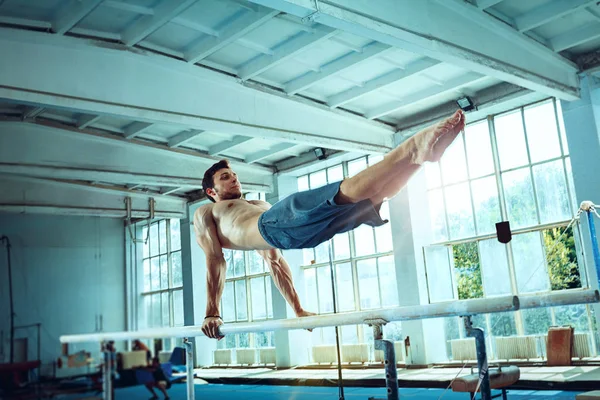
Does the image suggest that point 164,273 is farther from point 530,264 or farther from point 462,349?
point 462,349

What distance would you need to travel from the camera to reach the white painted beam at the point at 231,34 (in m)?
5.80

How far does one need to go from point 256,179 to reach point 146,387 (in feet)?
23.6

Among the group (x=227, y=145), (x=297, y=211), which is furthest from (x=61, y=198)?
(x=227, y=145)

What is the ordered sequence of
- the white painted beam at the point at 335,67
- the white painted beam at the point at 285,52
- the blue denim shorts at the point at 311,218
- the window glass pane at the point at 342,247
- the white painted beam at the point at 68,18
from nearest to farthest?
the blue denim shorts at the point at 311,218
the white painted beam at the point at 68,18
the white painted beam at the point at 285,52
the white painted beam at the point at 335,67
the window glass pane at the point at 342,247

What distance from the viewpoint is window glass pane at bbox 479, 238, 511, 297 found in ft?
29.4

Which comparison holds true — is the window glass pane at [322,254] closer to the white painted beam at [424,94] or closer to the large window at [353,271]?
the large window at [353,271]

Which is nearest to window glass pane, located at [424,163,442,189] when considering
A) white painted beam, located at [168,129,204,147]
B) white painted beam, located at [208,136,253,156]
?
white painted beam, located at [208,136,253,156]

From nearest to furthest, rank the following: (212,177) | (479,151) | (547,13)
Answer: (212,177) → (547,13) → (479,151)

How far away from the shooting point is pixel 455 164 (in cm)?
977

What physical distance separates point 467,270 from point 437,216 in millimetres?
1073

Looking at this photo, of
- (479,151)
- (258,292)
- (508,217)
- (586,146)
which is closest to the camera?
(586,146)

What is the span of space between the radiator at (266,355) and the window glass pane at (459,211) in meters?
4.33

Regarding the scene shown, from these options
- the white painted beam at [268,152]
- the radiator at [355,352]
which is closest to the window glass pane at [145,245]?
the white painted beam at [268,152]

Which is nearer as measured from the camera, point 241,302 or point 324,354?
point 241,302
